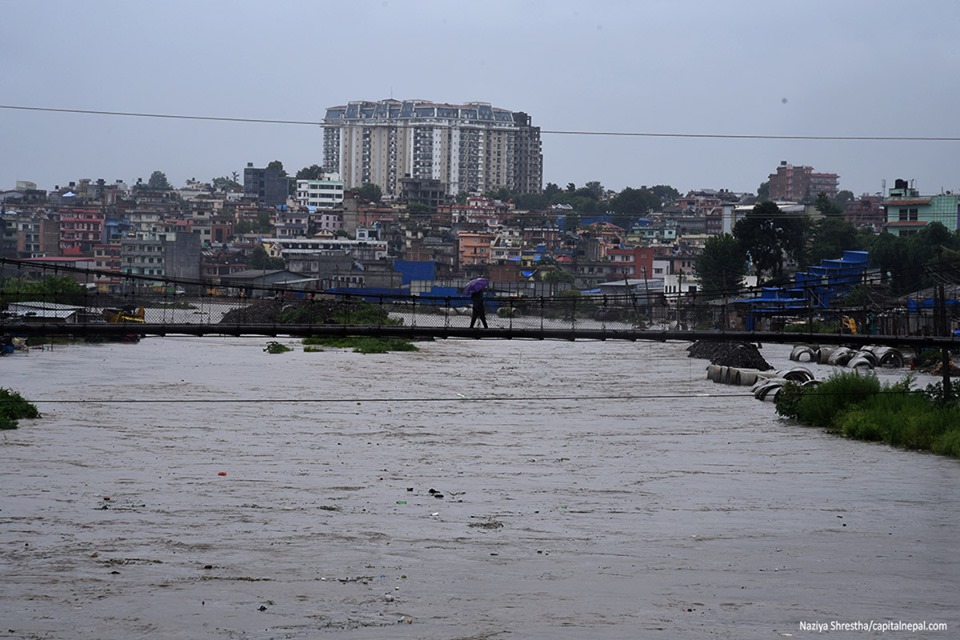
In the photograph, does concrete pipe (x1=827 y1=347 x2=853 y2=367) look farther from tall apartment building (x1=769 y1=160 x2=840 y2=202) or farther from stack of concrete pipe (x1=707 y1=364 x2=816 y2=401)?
tall apartment building (x1=769 y1=160 x2=840 y2=202)

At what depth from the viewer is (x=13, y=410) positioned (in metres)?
15.6

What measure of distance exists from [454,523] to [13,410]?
794 cm

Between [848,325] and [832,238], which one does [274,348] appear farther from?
[832,238]

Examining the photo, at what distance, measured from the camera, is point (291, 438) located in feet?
49.5

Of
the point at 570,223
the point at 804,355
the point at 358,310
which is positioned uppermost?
the point at 570,223

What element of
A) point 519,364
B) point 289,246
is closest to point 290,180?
point 289,246

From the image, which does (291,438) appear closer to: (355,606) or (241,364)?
(355,606)

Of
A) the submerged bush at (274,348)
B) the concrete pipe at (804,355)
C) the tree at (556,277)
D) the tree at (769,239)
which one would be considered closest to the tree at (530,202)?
the tree at (556,277)

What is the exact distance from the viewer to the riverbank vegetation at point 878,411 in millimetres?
14961

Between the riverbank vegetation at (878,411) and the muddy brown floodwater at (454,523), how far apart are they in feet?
1.62

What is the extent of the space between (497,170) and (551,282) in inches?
2507

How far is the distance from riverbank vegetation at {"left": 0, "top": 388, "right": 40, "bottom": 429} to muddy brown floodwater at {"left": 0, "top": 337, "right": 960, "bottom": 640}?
289mm

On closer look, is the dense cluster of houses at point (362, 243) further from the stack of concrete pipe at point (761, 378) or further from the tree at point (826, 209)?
the stack of concrete pipe at point (761, 378)

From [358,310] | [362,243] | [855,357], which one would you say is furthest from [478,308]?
[362,243]
